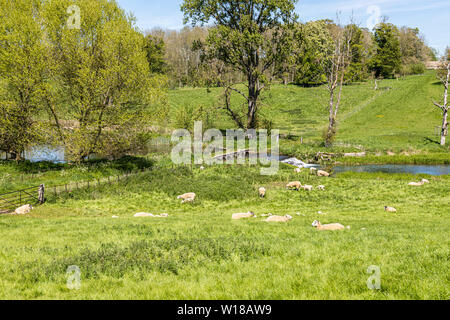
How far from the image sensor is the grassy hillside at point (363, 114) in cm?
5275

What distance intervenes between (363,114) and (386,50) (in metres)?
45.9

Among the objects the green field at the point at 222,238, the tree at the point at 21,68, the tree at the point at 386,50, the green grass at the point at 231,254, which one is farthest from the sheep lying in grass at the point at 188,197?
the tree at the point at 386,50

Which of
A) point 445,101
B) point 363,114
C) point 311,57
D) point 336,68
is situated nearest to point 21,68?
point 336,68

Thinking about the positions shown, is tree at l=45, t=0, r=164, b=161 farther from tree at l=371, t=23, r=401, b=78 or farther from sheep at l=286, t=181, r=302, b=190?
tree at l=371, t=23, r=401, b=78

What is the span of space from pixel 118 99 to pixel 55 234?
2227 centimetres

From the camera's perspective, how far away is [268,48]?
5347cm

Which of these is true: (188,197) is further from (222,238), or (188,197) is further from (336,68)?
(336,68)

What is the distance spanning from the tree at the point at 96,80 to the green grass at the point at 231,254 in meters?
11.8

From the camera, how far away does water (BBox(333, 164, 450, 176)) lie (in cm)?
3812

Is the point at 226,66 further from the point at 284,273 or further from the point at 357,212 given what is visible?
the point at 284,273

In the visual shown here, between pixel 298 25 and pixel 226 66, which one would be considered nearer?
pixel 298 25

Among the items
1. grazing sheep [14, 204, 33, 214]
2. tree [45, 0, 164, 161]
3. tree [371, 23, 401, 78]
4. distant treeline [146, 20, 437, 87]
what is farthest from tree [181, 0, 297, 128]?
tree [371, 23, 401, 78]

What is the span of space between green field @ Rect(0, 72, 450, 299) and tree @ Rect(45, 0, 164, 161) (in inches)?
141

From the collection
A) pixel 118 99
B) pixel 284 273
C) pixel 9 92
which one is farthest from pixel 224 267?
pixel 9 92
